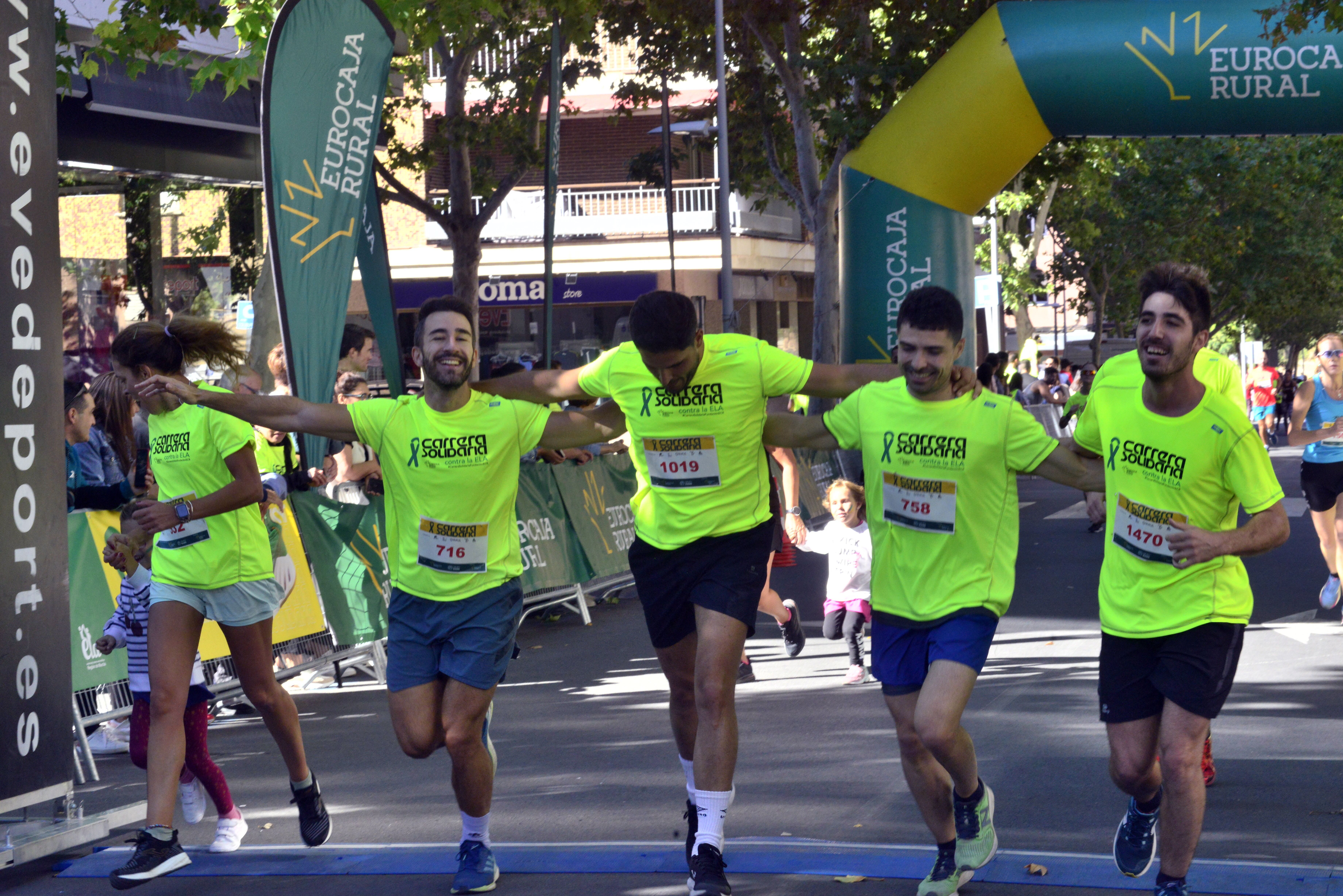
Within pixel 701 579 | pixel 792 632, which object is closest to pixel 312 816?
pixel 701 579

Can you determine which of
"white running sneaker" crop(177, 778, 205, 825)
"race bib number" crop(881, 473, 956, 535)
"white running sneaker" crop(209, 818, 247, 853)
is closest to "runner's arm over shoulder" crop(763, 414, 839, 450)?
"race bib number" crop(881, 473, 956, 535)

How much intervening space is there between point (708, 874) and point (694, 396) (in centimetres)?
158

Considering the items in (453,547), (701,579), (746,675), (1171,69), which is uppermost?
(1171,69)

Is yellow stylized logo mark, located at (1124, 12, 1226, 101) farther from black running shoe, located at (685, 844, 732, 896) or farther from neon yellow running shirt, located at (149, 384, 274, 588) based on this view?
black running shoe, located at (685, 844, 732, 896)

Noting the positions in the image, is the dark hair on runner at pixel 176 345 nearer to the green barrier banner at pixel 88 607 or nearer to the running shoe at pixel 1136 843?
the green barrier banner at pixel 88 607

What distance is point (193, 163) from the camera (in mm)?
16562

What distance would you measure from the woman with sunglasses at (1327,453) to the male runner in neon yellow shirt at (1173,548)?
16.6 feet

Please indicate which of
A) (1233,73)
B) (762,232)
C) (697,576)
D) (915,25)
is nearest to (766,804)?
(697,576)

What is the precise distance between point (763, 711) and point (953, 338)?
396cm

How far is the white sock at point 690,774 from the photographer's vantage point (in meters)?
5.21

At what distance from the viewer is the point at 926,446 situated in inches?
191

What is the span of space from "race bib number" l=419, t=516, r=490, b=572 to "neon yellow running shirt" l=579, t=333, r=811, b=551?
1.90ft

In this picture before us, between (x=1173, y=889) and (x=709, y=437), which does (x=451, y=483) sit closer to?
(x=709, y=437)

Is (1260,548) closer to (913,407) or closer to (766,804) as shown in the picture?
(913,407)
